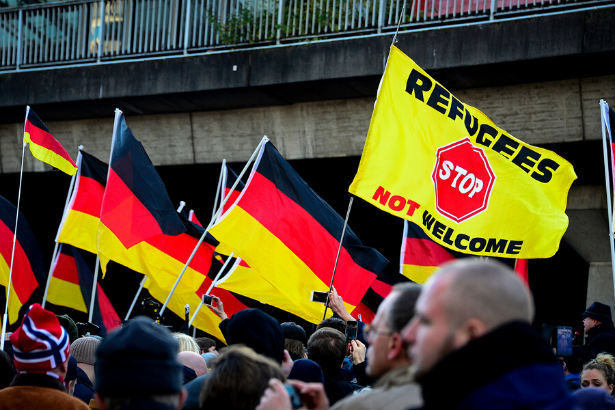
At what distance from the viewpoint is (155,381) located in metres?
2.43

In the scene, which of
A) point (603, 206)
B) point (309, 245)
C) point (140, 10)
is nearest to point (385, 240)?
point (603, 206)

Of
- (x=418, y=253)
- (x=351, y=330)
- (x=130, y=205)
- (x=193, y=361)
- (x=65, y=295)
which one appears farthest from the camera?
(x=65, y=295)

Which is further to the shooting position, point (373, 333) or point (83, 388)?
point (83, 388)

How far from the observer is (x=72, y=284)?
10.3 metres

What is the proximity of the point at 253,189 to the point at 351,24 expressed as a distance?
530cm

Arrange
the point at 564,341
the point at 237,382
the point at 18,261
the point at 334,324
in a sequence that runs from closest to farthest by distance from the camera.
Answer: the point at 237,382 < the point at 334,324 < the point at 564,341 < the point at 18,261

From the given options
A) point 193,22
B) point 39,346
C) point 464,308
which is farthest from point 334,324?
point 193,22

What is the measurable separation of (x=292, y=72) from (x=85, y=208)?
4241 millimetres

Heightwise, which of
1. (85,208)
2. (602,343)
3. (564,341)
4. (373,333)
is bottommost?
(602,343)

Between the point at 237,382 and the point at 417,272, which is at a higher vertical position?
the point at 237,382

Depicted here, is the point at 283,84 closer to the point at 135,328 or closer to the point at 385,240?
the point at 385,240

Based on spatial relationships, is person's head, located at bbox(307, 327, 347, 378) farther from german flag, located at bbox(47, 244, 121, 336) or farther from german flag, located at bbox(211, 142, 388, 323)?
german flag, located at bbox(47, 244, 121, 336)

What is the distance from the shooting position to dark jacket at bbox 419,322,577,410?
5.45 ft

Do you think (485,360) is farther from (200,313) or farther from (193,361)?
(200,313)
